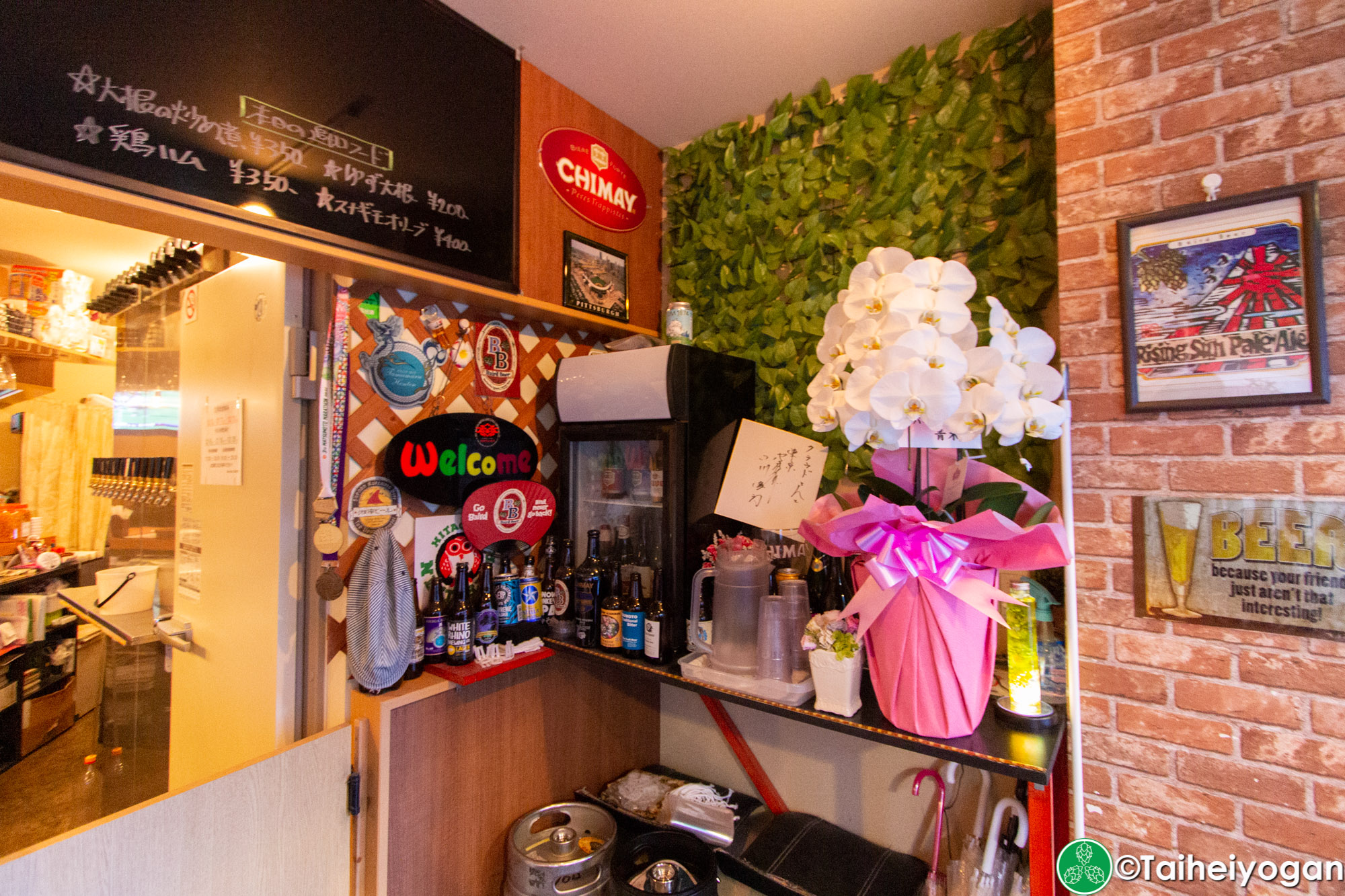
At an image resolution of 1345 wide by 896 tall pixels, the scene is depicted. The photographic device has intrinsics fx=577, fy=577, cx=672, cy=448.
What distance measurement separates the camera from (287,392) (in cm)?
151

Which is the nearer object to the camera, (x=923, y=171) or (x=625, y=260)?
(x=923, y=171)

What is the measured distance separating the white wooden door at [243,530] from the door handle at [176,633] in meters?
0.03

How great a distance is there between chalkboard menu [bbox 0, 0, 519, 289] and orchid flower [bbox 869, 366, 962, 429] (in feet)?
3.94

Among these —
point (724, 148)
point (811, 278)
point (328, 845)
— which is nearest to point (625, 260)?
point (724, 148)

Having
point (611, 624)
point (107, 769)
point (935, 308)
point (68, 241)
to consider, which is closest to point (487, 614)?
point (611, 624)

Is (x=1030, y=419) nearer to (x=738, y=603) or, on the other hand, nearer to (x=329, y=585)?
(x=738, y=603)

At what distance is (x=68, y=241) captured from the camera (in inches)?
111

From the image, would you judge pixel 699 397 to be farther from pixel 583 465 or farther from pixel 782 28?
pixel 782 28

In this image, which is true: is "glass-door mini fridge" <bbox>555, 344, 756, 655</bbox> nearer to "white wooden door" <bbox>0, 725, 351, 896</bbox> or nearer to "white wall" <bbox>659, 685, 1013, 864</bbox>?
"white wall" <bbox>659, 685, 1013, 864</bbox>

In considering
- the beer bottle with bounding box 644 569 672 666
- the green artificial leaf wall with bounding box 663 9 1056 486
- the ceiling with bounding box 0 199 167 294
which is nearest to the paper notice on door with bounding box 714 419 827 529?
the green artificial leaf wall with bounding box 663 9 1056 486

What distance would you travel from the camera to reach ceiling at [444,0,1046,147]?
1.56 meters

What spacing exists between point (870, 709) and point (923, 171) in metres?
1.42

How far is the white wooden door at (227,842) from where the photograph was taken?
100cm


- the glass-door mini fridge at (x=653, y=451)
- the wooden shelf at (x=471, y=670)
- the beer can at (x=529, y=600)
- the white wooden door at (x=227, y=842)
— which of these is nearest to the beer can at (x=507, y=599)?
the beer can at (x=529, y=600)
